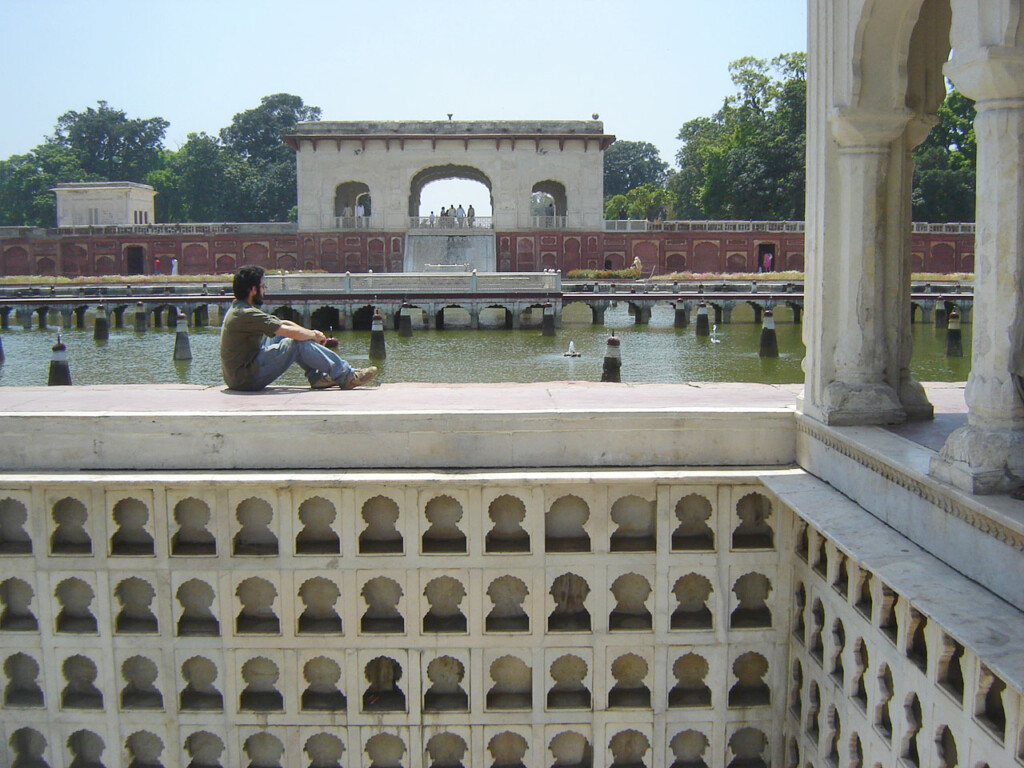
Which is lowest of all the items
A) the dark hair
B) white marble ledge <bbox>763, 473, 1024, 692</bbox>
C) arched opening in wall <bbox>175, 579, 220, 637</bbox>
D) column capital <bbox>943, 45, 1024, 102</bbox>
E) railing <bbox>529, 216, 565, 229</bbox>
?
arched opening in wall <bbox>175, 579, 220, 637</bbox>

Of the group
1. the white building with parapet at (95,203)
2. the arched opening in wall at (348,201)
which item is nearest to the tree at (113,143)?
the white building with parapet at (95,203)

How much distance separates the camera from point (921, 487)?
3.63 meters

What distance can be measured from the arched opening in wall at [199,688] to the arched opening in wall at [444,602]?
1.07 m

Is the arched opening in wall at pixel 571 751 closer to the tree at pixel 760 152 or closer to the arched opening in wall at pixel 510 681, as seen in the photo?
the arched opening in wall at pixel 510 681

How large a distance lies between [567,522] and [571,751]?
3.68 ft

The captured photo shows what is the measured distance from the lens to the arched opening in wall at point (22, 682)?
481cm

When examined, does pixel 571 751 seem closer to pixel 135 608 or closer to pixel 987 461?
pixel 135 608

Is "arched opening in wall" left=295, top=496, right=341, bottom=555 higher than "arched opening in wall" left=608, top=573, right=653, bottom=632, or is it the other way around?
"arched opening in wall" left=295, top=496, right=341, bottom=555

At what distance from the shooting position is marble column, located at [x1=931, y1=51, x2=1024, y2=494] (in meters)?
3.34

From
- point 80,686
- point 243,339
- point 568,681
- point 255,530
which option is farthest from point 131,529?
point 568,681

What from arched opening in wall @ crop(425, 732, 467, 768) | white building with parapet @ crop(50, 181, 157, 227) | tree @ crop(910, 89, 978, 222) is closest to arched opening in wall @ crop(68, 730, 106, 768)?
arched opening in wall @ crop(425, 732, 467, 768)

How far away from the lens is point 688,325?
29.3 metres

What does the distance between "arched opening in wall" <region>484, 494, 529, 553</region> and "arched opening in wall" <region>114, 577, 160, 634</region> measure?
5.41ft

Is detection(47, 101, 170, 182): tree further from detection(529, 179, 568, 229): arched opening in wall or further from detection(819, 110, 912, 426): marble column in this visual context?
detection(819, 110, 912, 426): marble column
